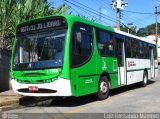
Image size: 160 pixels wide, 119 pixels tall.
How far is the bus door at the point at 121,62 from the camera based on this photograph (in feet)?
47.3

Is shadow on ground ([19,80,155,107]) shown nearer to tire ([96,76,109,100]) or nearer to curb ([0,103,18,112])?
tire ([96,76,109,100])

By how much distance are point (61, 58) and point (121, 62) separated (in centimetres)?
482

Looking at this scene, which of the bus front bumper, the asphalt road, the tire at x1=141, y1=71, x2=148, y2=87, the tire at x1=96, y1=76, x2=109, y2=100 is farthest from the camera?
the tire at x1=141, y1=71, x2=148, y2=87

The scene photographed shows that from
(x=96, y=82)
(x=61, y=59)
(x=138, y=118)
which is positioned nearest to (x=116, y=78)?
(x=96, y=82)

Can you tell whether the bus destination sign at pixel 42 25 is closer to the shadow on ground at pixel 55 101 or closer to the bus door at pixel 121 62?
the shadow on ground at pixel 55 101

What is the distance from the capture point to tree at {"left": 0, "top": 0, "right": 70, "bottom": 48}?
15.6 meters

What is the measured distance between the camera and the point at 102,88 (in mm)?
12508

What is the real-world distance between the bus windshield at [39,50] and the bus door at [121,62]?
4.26 m

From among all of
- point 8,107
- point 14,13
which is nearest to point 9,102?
point 8,107

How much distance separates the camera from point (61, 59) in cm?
1041

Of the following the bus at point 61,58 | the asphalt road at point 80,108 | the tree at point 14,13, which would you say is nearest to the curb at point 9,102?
the asphalt road at point 80,108

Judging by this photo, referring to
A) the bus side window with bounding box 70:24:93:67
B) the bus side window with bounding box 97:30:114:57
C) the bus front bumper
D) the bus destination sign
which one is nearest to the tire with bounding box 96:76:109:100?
the bus side window with bounding box 97:30:114:57

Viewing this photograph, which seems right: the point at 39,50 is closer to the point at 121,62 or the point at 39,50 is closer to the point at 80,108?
the point at 80,108

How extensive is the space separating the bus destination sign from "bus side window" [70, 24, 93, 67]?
0.49 metres
